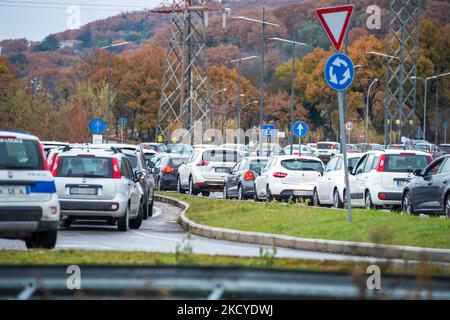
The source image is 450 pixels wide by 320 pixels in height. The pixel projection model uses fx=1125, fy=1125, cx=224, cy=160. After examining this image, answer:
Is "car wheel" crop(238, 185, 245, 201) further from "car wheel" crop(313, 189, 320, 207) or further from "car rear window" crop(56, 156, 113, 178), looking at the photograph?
"car rear window" crop(56, 156, 113, 178)

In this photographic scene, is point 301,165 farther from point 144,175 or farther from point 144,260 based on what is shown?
point 144,260

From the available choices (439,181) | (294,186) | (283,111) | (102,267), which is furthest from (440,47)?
(102,267)

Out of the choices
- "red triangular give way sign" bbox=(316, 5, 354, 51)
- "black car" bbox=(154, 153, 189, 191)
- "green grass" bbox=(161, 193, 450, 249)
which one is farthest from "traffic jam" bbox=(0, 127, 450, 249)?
"red triangular give way sign" bbox=(316, 5, 354, 51)

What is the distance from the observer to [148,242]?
19766 millimetres

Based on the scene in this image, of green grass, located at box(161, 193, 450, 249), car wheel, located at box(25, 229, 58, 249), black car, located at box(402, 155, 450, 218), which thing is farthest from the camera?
black car, located at box(402, 155, 450, 218)

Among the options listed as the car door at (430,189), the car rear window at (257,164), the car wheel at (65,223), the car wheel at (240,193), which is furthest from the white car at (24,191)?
the car rear window at (257,164)

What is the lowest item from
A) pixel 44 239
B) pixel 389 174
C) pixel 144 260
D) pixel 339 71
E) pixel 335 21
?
pixel 44 239

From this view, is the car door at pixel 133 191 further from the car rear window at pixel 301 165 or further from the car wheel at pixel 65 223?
the car rear window at pixel 301 165

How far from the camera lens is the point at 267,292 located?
788 centimetres

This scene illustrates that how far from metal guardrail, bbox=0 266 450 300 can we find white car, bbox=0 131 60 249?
A: 7791 millimetres

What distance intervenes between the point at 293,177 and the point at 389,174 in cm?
585

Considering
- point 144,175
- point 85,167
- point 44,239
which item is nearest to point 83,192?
point 85,167

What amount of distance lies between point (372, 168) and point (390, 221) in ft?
26.8

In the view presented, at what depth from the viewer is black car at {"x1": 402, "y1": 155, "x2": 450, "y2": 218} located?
2341cm
